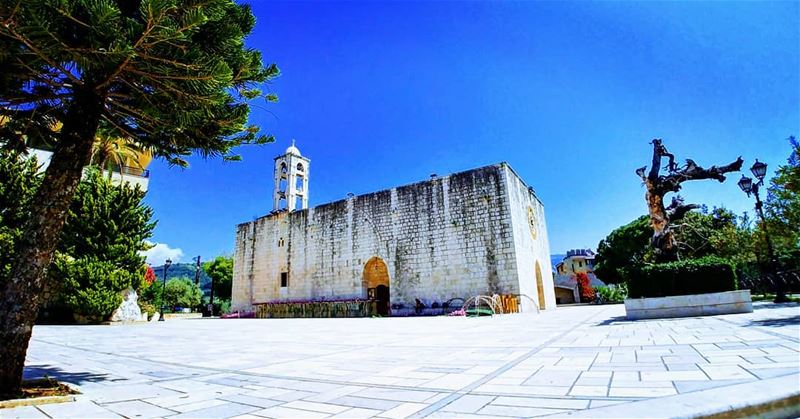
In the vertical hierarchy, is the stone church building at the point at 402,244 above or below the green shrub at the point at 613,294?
above

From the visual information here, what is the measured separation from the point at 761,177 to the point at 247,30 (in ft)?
45.5

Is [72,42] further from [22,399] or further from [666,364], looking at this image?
[666,364]

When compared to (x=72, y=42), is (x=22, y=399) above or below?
below

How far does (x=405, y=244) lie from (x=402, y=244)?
0.18 meters

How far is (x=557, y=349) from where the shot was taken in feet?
16.4

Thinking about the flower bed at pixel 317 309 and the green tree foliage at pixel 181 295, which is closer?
the flower bed at pixel 317 309

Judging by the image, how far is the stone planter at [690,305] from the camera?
848 centimetres

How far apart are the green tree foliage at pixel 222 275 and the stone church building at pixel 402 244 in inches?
540

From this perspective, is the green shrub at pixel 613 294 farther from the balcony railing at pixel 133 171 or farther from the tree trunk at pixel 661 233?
the balcony railing at pixel 133 171

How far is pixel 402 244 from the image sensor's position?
19.5 metres

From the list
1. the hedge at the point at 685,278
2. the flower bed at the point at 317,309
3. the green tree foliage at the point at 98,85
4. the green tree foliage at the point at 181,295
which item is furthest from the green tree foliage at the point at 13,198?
the green tree foliage at the point at 181,295

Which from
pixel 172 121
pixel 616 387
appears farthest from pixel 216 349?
pixel 616 387

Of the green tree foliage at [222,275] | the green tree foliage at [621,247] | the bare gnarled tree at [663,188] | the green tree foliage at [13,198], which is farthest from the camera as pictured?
the green tree foliage at [222,275]

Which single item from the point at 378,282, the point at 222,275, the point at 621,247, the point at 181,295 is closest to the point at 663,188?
the point at 378,282
